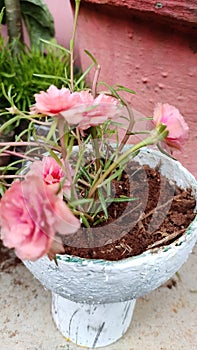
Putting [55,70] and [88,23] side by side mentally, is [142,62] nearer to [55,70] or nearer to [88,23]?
[88,23]

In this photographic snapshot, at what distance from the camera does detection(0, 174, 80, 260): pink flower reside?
1.33 feet

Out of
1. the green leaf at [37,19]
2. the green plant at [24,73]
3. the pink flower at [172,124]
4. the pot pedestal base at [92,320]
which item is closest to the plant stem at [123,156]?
the pink flower at [172,124]

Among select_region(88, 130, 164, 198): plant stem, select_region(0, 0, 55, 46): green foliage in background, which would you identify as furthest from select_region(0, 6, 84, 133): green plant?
select_region(88, 130, 164, 198): plant stem

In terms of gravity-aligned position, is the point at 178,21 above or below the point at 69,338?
above

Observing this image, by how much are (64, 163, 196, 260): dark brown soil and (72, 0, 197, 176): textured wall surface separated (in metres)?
0.15

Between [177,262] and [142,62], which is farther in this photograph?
[142,62]

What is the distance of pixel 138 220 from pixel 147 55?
0.29 meters

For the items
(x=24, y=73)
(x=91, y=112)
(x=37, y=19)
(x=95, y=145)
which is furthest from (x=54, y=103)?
(x=37, y=19)

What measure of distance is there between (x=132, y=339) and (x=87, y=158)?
0.98ft

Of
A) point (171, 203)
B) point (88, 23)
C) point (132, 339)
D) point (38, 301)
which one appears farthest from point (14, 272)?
point (88, 23)

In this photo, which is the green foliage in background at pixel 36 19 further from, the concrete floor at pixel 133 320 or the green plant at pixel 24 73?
the concrete floor at pixel 133 320

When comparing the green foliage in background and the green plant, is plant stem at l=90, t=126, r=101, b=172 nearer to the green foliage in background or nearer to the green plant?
the green plant

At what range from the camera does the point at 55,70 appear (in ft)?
3.26

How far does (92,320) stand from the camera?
70cm
